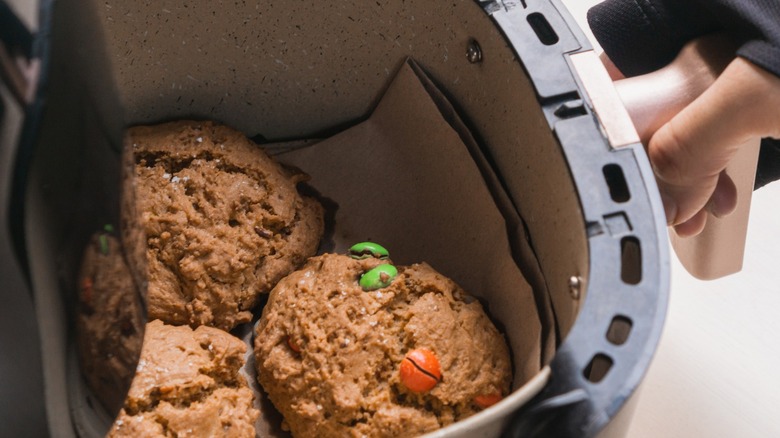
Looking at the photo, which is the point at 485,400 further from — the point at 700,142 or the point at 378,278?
the point at 700,142

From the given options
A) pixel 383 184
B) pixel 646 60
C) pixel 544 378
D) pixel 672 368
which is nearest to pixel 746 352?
pixel 672 368

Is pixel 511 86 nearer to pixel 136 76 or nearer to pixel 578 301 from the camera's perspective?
pixel 578 301

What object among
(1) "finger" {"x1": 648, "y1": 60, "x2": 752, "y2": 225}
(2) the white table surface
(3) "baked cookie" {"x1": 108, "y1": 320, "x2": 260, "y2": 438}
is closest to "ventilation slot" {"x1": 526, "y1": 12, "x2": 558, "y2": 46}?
(1) "finger" {"x1": 648, "y1": 60, "x2": 752, "y2": 225}

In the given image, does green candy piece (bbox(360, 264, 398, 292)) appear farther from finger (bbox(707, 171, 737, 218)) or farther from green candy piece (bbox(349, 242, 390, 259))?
finger (bbox(707, 171, 737, 218))

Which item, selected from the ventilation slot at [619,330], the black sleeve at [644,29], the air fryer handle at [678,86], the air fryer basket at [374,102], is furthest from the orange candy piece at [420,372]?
the black sleeve at [644,29]

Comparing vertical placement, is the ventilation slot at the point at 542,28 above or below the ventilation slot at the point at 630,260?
above

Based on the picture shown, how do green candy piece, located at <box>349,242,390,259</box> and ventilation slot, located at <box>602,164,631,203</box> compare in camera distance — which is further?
green candy piece, located at <box>349,242,390,259</box>

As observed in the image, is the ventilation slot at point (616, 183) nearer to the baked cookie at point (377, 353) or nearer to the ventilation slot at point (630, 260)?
the ventilation slot at point (630, 260)
